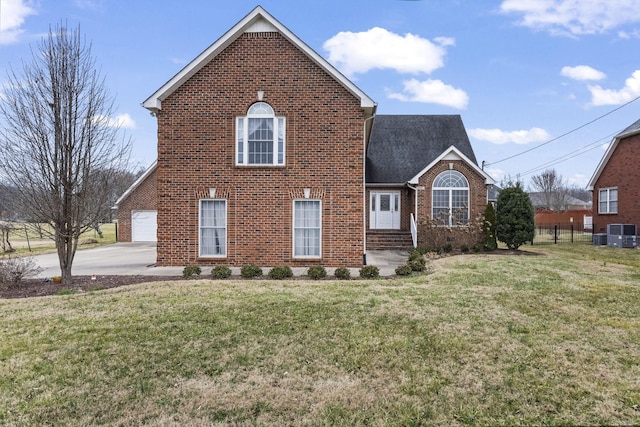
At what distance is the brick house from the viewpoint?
1303 centimetres

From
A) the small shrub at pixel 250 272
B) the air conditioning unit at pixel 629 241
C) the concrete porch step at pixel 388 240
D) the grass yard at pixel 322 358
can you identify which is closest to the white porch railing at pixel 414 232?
the concrete porch step at pixel 388 240

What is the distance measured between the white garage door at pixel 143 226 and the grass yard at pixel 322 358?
18.6 metres

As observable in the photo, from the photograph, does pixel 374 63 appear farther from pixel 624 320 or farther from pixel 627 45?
pixel 624 320

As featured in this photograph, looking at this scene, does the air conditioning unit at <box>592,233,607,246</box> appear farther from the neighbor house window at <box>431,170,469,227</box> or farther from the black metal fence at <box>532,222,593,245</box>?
the neighbor house window at <box>431,170,469,227</box>

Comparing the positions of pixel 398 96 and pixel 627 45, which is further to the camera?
pixel 398 96

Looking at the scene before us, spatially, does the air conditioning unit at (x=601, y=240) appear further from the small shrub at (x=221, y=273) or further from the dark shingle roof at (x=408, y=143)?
the small shrub at (x=221, y=273)

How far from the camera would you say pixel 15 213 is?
35.3ft

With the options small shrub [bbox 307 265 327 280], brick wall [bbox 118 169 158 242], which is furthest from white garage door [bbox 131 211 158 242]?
small shrub [bbox 307 265 327 280]

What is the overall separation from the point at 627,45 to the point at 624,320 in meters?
18.2

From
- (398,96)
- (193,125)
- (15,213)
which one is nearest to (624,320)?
(193,125)

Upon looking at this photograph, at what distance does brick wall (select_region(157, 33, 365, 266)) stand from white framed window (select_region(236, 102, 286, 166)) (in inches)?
8.0

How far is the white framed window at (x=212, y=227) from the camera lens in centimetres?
1327

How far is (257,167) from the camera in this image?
43.0 feet

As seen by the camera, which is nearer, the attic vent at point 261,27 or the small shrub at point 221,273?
the small shrub at point 221,273
